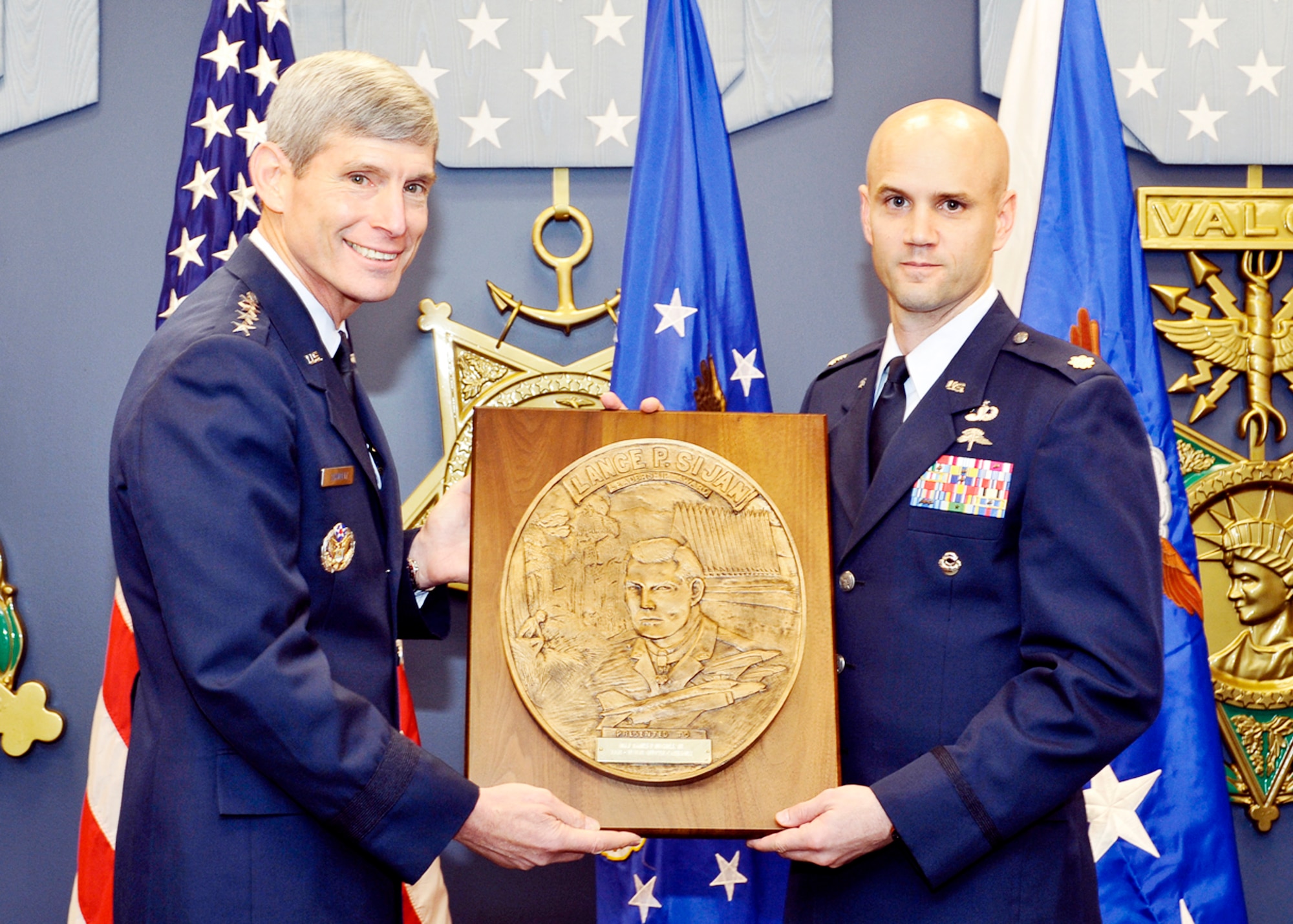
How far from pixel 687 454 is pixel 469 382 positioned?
1.28 metres

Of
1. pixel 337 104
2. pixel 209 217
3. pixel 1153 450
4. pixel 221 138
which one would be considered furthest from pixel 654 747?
pixel 221 138

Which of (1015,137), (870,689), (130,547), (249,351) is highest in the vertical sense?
(1015,137)

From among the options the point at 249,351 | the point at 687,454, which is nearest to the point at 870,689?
the point at 687,454

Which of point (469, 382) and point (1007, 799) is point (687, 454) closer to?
point (1007, 799)

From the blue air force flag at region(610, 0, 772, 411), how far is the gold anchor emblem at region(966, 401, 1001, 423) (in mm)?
900

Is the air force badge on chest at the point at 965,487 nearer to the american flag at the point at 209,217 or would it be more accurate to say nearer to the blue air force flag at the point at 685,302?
the blue air force flag at the point at 685,302

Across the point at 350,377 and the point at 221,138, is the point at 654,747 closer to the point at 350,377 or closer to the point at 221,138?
the point at 350,377

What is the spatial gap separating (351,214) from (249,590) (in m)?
0.60

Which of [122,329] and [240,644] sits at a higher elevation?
[122,329]

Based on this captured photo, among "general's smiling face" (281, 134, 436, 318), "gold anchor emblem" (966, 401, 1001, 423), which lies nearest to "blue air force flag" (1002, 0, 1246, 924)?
"gold anchor emblem" (966, 401, 1001, 423)

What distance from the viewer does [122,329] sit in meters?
3.02

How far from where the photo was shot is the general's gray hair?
1.66 metres

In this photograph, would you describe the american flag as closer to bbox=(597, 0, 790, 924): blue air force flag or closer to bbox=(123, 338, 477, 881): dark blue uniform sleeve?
bbox=(597, 0, 790, 924): blue air force flag

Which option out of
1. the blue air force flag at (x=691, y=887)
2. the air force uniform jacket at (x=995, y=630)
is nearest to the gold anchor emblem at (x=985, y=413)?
the air force uniform jacket at (x=995, y=630)
